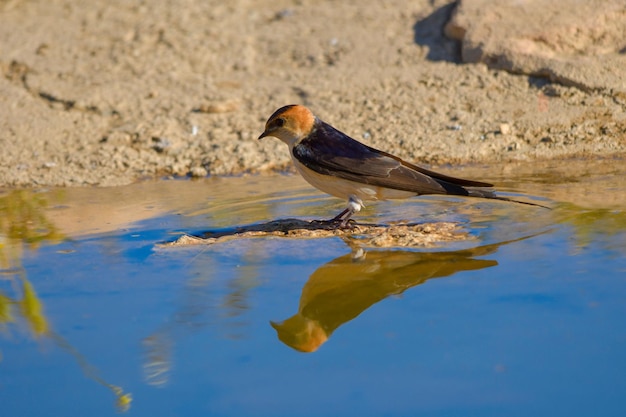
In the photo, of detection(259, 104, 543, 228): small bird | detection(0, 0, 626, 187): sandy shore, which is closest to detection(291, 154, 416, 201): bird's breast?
detection(259, 104, 543, 228): small bird

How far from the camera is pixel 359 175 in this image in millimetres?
5051

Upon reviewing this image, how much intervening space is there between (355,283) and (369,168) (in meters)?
1.17

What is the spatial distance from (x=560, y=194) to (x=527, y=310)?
225cm

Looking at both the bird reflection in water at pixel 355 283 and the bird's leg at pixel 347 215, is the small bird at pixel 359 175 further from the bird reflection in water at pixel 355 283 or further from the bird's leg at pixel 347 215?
the bird reflection in water at pixel 355 283

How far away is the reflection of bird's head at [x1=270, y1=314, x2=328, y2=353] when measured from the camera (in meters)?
3.29

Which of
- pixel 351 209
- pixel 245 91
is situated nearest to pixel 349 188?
pixel 351 209

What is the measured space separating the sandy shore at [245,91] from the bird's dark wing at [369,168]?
1.84 metres

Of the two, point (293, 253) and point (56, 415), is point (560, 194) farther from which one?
point (56, 415)

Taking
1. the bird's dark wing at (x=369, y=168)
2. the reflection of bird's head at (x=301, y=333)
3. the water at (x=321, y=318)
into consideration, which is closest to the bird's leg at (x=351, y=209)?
the bird's dark wing at (x=369, y=168)

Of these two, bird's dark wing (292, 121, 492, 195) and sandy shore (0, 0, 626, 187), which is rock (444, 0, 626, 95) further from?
bird's dark wing (292, 121, 492, 195)

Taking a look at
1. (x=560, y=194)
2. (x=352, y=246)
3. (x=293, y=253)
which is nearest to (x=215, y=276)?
(x=293, y=253)

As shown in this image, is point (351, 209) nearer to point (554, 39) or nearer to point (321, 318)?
point (321, 318)

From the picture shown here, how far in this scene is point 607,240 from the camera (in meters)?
4.38

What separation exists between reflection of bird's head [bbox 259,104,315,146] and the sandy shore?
152 centimetres
